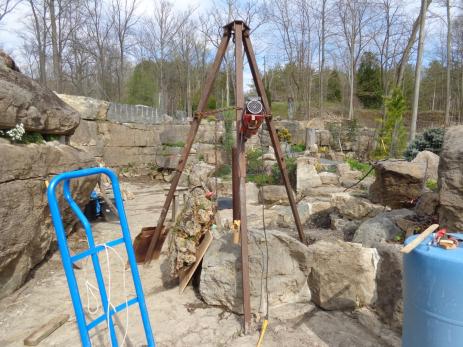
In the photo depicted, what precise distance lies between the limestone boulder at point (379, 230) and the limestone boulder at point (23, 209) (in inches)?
141

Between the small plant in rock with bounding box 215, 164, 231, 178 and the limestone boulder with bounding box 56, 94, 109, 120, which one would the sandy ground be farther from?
the limestone boulder with bounding box 56, 94, 109, 120

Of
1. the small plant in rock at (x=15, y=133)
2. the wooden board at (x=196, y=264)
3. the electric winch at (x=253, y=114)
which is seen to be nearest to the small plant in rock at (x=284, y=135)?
the wooden board at (x=196, y=264)

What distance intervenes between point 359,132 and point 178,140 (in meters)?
8.28

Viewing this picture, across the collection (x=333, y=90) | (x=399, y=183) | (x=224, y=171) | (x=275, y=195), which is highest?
(x=333, y=90)

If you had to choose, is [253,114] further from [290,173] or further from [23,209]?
[290,173]

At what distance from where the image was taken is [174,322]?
3094 mm

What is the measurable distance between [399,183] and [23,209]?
4.77 m

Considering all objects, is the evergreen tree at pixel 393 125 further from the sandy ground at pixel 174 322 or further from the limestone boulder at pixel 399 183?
the sandy ground at pixel 174 322

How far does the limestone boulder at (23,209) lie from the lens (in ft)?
11.3

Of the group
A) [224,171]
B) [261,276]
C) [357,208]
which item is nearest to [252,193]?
[224,171]

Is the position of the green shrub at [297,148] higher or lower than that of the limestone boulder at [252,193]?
higher

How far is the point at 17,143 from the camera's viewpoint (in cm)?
391

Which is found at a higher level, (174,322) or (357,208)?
(357,208)

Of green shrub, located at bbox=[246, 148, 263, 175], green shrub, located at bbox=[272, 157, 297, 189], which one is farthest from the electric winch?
green shrub, located at bbox=[246, 148, 263, 175]
